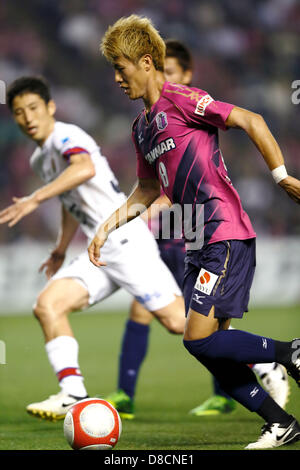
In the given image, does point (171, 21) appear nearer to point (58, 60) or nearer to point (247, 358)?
point (58, 60)

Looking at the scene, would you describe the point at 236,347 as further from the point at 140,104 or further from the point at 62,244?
the point at 140,104

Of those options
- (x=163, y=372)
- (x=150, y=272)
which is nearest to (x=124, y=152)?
(x=163, y=372)

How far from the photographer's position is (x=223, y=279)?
12.3 ft

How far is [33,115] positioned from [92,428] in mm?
2287

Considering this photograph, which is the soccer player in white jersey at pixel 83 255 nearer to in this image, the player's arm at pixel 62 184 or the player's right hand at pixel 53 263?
the player's arm at pixel 62 184

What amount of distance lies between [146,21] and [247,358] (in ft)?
5.56

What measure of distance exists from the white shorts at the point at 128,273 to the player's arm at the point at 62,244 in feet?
1.34

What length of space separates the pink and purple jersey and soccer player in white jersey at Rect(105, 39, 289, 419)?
4.82ft

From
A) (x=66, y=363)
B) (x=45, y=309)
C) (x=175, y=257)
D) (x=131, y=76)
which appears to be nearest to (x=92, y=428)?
(x=66, y=363)

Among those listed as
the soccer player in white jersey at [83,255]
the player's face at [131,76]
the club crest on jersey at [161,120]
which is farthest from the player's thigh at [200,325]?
the soccer player in white jersey at [83,255]

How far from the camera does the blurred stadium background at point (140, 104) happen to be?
47.1 feet

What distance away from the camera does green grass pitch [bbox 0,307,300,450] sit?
4.23 meters

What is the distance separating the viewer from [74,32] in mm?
17359
